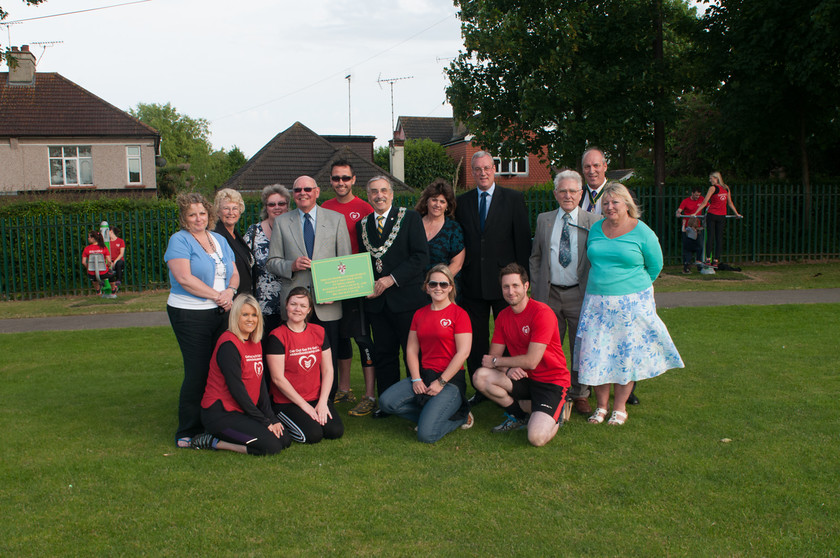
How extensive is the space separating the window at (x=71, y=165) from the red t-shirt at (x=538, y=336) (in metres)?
29.3

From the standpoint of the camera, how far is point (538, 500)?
4.06 metres

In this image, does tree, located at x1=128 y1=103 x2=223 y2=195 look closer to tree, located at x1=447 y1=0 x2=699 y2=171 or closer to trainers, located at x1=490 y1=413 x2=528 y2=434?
tree, located at x1=447 y1=0 x2=699 y2=171

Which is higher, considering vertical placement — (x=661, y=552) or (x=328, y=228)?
(x=328, y=228)

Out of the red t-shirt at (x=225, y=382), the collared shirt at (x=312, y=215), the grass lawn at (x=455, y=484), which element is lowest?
the grass lawn at (x=455, y=484)

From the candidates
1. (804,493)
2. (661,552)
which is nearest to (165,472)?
(661,552)

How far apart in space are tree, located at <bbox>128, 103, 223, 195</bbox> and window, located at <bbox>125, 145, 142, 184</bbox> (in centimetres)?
1075

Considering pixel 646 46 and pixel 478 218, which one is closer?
pixel 478 218

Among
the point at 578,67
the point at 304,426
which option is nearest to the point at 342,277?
the point at 304,426

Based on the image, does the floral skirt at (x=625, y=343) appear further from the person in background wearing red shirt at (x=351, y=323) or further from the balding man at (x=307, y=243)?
the balding man at (x=307, y=243)

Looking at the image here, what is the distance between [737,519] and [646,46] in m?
16.3

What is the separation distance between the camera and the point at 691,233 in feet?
51.9

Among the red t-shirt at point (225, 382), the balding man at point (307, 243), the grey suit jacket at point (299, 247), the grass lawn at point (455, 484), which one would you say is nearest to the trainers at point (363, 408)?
the grass lawn at point (455, 484)

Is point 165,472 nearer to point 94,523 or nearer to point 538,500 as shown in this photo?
point 94,523

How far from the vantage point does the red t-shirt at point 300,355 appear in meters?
5.39
